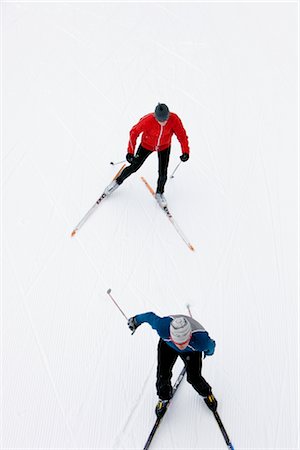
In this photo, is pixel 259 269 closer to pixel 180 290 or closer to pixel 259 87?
pixel 180 290

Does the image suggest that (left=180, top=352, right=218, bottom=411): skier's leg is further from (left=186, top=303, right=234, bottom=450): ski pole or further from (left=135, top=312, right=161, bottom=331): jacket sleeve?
(left=135, top=312, right=161, bottom=331): jacket sleeve

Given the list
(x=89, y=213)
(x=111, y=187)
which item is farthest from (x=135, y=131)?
(x=89, y=213)

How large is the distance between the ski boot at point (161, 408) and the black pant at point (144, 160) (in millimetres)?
2263

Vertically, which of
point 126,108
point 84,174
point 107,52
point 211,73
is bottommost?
point 84,174

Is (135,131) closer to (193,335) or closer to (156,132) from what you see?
(156,132)

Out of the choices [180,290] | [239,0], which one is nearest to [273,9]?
[239,0]

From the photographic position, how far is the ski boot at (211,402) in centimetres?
418

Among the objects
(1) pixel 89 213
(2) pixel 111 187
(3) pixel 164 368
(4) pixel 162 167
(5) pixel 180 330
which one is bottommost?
(3) pixel 164 368

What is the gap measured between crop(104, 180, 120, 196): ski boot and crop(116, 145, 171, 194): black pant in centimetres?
6

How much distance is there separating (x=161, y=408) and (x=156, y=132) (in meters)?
2.46

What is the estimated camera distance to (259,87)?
7.08 meters

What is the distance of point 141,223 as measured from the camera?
5480 mm

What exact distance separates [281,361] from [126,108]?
382 cm

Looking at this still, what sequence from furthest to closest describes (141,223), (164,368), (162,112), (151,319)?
(141,223)
(162,112)
(164,368)
(151,319)
